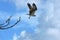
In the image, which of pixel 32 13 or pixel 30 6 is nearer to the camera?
pixel 30 6

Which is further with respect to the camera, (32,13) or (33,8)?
(32,13)

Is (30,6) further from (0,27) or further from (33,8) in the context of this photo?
(0,27)

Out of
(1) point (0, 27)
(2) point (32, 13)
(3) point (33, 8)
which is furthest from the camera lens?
(1) point (0, 27)

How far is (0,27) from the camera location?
455 cm

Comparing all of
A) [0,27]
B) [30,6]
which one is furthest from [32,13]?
[0,27]

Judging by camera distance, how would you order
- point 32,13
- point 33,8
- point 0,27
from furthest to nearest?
point 0,27 < point 32,13 < point 33,8

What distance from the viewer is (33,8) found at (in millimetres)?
3529

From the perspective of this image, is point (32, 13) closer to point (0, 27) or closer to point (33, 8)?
point (33, 8)

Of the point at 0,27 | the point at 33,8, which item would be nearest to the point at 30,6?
the point at 33,8

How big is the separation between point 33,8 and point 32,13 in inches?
15.2

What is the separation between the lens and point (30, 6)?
365 cm

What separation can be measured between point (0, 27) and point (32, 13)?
1508 millimetres

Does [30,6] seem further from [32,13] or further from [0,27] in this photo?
[0,27]

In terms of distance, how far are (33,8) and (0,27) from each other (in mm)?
1758
